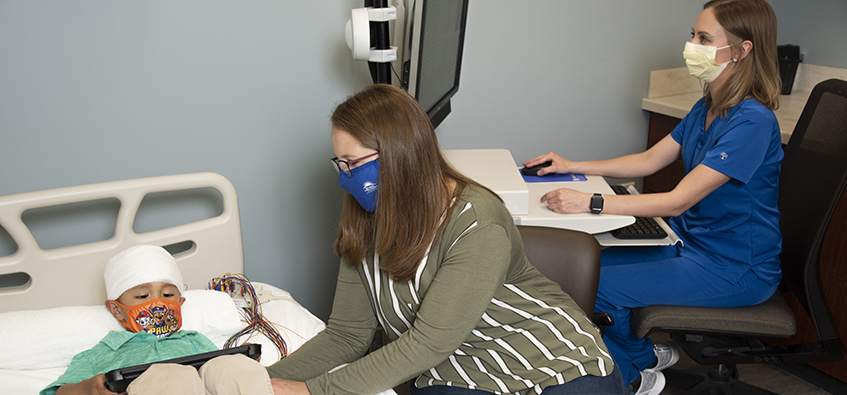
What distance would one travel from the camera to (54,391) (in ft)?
3.94

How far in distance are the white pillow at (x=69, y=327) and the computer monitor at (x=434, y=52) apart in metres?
0.75

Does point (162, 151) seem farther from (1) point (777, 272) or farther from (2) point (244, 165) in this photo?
(1) point (777, 272)

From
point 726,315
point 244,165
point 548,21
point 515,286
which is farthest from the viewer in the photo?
point 548,21

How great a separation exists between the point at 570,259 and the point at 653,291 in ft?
1.28

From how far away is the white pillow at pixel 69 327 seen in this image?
131 cm

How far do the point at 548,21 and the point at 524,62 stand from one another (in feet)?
0.58

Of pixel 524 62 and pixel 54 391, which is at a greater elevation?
pixel 524 62

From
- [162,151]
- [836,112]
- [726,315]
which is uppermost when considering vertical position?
[836,112]

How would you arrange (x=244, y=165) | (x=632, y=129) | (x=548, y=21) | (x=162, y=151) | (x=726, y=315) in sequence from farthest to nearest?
(x=632, y=129), (x=548, y=21), (x=244, y=165), (x=162, y=151), (x=726, y=315)

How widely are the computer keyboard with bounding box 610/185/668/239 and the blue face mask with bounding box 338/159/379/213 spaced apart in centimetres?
86

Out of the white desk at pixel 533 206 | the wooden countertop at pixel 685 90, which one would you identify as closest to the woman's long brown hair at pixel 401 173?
the white desk at pixel 533 206

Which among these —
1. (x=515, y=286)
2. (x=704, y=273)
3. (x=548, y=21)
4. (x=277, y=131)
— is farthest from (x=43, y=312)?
(x=548, y=21)

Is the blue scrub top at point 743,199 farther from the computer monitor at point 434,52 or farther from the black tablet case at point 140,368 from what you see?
the black tablet case at point 140,368

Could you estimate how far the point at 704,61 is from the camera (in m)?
1.68
